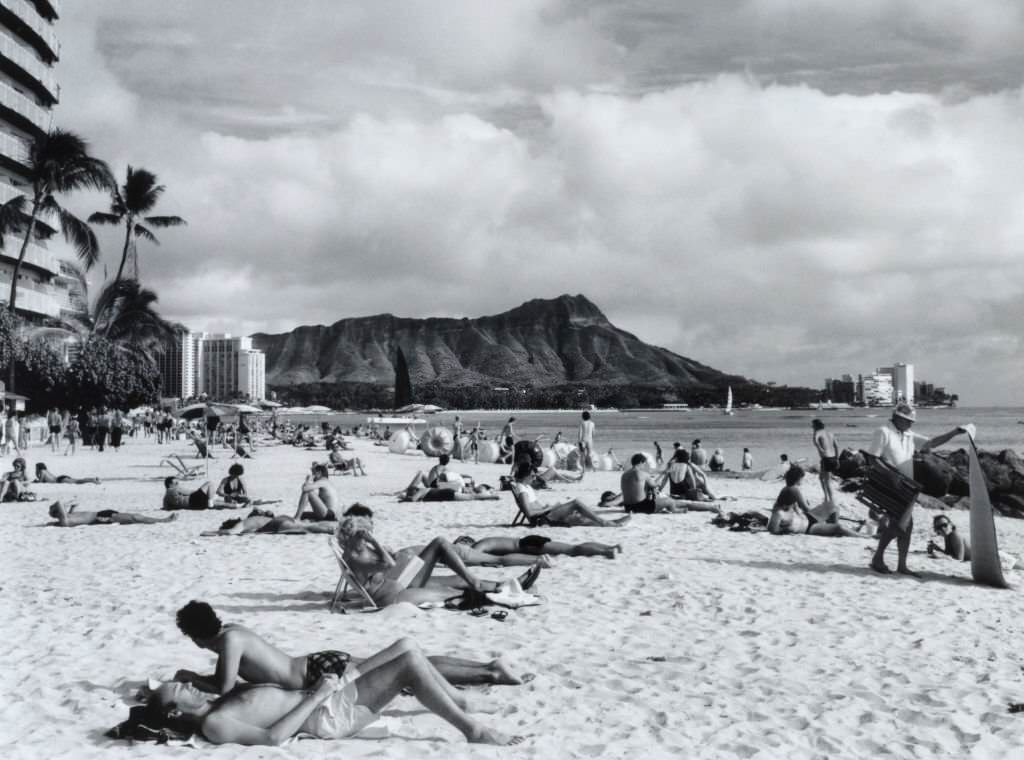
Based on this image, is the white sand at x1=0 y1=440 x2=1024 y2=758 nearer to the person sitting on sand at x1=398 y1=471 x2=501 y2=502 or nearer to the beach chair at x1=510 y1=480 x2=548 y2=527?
the beach chair at x1=510 y1=480 x2=548 y2=527

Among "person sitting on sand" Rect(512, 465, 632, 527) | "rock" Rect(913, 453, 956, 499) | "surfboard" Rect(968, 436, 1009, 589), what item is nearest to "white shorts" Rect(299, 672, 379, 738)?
"surfboard" Rect(968, 436, 1009, 589)

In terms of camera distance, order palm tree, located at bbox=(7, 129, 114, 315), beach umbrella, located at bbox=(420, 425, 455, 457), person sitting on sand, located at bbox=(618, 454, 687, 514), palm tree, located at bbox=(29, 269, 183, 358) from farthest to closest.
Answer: palm tree, located at bbox=(29, 269, 183, 358) → palm tree, located at bbox=(7, 129, 114, 315) → beach umbrella, located at bbox=(420, 425, 455, 457) → person sitting on sand, located at bbox=(618, 454, 687, 514)

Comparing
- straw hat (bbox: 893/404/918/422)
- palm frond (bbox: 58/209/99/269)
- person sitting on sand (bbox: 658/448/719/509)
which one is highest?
palm frond (bbox: 58/209/99/269)

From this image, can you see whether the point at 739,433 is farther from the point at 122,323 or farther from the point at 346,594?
the point at 346,594

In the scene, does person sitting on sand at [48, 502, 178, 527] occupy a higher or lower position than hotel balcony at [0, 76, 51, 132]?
lower

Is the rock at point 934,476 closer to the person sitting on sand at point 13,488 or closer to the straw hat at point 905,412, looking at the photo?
the straw hat at point 905,412

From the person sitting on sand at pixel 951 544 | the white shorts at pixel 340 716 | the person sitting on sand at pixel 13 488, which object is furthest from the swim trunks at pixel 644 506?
the person sitting on sand at pixel 13 488

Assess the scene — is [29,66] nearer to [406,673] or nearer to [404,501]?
[404,501]
